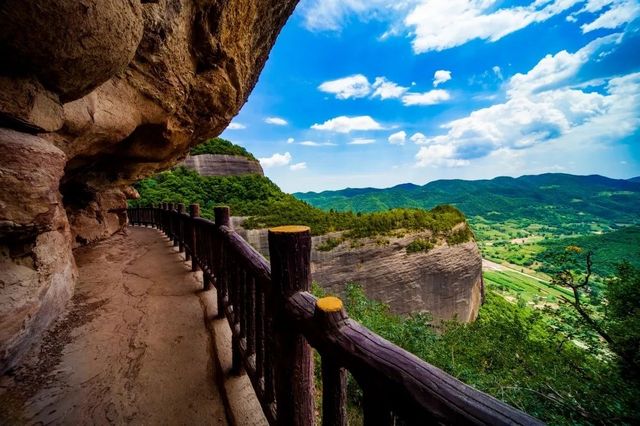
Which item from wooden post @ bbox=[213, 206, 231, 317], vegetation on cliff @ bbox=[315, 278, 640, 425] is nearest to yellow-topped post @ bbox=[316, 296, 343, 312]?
wooden post @ bbox=[213, 206, 231, 317]

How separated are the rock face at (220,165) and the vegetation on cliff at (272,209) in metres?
1.25

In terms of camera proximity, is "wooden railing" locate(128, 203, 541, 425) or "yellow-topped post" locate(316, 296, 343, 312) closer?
"wooden railing" locate(128, 203, 541, 425)

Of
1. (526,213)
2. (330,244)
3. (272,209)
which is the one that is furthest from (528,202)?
(330,244)

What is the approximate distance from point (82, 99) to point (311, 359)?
4363 mm

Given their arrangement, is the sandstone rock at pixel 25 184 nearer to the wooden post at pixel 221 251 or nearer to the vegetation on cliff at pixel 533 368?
the wooden post at pixel 221 251

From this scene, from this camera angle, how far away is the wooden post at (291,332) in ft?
5.14

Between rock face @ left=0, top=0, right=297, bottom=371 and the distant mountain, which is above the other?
rock face @ left=0, top=0, right=297, bottom=371

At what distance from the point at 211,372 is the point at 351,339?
2.20 metres

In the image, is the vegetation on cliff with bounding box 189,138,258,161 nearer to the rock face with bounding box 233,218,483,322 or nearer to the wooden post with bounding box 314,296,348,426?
the rock face with bounding box 233,218,483,322

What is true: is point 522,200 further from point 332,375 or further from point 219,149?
point 332,375

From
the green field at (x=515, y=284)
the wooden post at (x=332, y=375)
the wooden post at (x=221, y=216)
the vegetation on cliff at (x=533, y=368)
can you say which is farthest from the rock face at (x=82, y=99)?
the green field at (x=515, y=284)

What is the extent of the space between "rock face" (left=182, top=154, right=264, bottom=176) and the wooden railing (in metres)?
42.0

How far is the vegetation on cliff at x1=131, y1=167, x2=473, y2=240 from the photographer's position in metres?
25.2

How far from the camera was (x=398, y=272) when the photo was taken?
23.4 m
